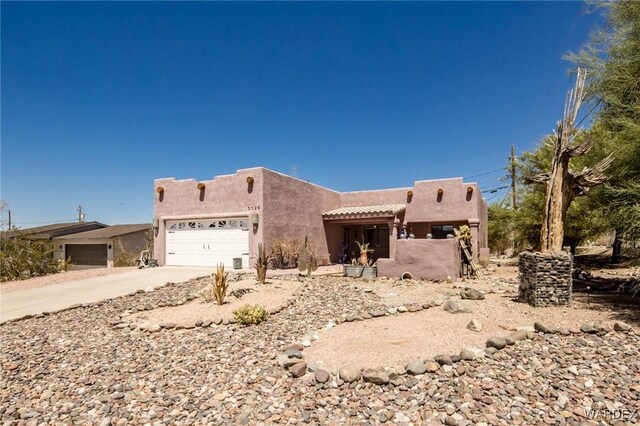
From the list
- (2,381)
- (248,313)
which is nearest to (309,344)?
(248,313)

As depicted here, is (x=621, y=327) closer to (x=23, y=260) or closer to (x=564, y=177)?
(x=564, y=177)

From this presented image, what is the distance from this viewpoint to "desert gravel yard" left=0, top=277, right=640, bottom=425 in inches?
162

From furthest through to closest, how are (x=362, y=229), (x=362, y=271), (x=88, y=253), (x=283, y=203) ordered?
(x=88, y=253), (x=362, y=229), (x=283, y=203), (x=362, y=271)

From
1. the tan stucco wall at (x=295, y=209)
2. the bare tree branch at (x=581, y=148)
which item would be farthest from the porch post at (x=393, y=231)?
the bare tree branch at (x=581, y=148)

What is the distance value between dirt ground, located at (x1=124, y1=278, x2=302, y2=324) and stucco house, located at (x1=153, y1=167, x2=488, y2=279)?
185 inches

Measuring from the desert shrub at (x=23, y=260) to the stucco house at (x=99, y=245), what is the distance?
8086mm

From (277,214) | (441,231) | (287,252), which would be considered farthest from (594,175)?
(277,214)

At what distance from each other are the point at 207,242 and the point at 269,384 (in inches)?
521

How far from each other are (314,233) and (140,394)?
1455 cm

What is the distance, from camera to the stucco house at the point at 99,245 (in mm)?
25406

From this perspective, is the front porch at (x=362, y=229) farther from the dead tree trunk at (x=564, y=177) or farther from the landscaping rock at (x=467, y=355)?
the landscaping rock at (x=467, y=355)

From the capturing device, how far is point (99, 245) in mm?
26375

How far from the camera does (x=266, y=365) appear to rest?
5539 millimetres

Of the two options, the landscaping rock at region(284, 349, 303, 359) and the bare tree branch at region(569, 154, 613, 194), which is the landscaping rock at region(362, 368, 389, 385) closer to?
the landscaping rock at region(284, 349, 303, 359)
